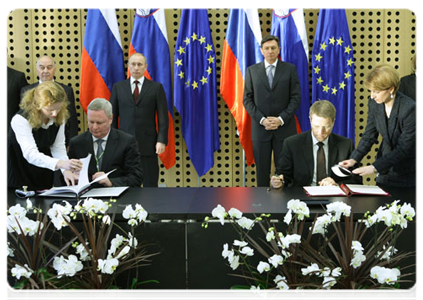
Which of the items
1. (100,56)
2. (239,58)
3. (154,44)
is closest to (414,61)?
(239,58)

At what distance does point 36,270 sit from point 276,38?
3.78m

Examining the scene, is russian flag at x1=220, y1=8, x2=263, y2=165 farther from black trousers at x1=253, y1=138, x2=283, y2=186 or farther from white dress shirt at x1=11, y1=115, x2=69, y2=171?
white dress shirt at x1=11, y1=115, x2=69, y2=171

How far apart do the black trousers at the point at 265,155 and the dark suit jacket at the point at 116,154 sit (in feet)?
6.50

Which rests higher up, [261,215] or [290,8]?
[290,8]

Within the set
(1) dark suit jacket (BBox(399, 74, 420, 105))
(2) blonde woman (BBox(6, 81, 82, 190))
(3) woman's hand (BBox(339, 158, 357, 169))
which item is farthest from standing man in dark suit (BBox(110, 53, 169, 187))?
(1) dark suit jacket (BBox(399, 74, 420, 105))

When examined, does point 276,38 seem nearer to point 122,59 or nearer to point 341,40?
point 341,40

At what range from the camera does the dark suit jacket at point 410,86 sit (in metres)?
5.36

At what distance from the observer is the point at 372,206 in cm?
255

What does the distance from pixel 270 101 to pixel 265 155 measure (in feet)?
1.77

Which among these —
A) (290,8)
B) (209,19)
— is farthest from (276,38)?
(209,19)

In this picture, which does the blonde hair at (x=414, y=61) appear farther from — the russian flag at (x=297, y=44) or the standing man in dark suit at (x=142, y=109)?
the standing man in dark suit at (x=142, y=109)

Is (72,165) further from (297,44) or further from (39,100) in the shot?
(297,44)

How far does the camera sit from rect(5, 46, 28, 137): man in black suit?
5547 mm

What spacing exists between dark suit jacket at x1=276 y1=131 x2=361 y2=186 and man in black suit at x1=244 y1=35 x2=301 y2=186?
66.6 inches
